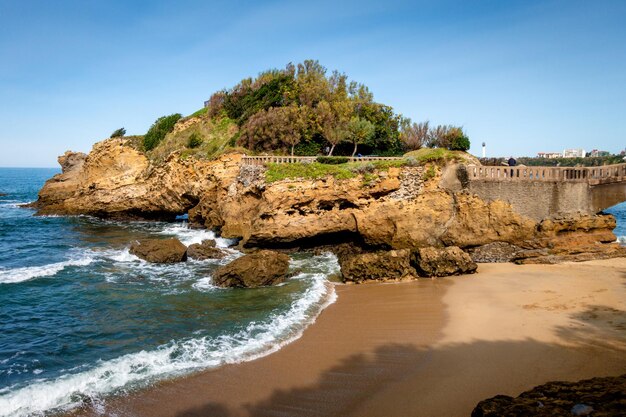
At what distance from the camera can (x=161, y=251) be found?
23.2 m

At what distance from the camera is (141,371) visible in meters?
11.2

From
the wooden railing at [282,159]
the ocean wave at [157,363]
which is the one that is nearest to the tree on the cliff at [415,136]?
the wooden railing at [282,159]

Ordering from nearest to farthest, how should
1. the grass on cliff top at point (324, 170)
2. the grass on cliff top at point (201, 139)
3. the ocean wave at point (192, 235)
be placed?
1. the grass on cliff top at point (324, 170)
2. the ocean wave at point (192, 235)
3. the grass on cliff top at point (201, 139)

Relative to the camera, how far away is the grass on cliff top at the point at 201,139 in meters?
36.0

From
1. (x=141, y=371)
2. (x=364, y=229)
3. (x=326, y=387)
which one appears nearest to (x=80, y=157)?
(x=364, y=229)

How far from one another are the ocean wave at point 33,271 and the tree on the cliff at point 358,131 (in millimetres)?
21249

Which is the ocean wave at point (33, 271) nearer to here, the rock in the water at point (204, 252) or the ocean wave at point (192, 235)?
the rock in the water at point (204, 252)

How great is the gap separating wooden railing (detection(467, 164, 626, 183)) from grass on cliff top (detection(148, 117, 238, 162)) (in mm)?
20618

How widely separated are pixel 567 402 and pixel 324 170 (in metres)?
19.8

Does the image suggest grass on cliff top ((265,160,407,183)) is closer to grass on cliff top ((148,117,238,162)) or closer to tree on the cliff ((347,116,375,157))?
tree on the cliff ((347,116,375,157))

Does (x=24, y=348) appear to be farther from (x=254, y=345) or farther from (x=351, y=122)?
(x=351, y=122)

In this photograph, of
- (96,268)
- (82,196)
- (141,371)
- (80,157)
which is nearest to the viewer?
(141,371)

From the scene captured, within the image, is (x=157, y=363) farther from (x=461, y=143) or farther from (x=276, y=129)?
(x=276, y=129)

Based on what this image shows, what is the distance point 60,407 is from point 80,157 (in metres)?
46.4
